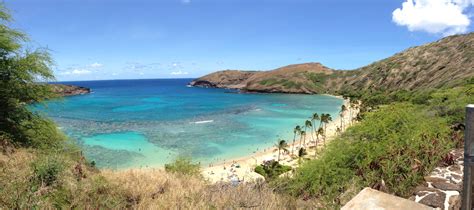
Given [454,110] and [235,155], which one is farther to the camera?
[235,155]

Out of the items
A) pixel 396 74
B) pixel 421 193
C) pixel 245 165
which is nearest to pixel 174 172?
pixel 421 193

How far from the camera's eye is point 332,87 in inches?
6063

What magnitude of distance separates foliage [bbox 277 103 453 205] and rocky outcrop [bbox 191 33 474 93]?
48773 millimetres

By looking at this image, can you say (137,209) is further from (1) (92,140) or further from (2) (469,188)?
(1) (92,140)

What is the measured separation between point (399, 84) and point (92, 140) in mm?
93658

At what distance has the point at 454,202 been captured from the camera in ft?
18.9

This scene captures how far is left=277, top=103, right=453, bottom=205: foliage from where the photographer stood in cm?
758

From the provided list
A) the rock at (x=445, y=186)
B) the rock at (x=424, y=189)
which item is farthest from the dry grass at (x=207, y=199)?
the rock at (x=445, y=186)

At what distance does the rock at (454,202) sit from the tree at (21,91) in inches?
541

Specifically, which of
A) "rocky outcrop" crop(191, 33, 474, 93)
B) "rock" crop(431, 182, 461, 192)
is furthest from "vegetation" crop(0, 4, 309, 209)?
"rocky outcrop" crop(191, 33, 474, 93)

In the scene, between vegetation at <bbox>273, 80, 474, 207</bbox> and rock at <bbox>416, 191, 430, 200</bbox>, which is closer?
rock at <bbox>416, 191, 430, 200</bbox>

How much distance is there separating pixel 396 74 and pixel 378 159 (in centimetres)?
11496

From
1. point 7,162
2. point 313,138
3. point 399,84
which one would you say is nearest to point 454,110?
point 7,162

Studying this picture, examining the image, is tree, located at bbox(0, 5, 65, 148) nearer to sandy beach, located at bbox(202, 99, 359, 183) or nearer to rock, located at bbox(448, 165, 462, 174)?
rock, located at bbox(448, 165, 462, 174)
